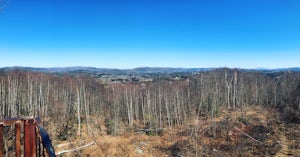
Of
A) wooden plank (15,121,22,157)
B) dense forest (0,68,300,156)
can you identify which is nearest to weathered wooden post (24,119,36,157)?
wooden plank (15,121,22,157)

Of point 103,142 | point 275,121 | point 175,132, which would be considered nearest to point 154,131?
point 175,132

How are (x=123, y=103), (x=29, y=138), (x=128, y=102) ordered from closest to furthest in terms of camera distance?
(x=29, y=138)
(x=123, y=103)
(x=128, y=102)

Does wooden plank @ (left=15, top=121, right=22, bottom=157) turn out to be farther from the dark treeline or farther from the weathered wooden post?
the dark treeline

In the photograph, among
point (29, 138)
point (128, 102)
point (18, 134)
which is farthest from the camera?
point (128, 102)

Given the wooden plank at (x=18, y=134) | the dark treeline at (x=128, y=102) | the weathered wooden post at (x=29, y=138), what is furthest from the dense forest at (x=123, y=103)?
the weathered wooden post at (x=29, y=138)

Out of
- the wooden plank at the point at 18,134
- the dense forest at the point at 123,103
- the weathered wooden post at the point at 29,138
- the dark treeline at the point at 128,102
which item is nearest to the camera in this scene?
the weathered wooden post at the point at 29,138

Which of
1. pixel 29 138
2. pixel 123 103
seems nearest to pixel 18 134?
pixel 29 138

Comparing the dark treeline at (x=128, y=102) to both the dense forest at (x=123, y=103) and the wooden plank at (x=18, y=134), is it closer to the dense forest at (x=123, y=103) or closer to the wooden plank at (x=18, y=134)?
the dense forest at (x=123, y=103)

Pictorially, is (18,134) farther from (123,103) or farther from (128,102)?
(128,102)

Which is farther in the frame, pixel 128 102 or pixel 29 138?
pixel 128 102
